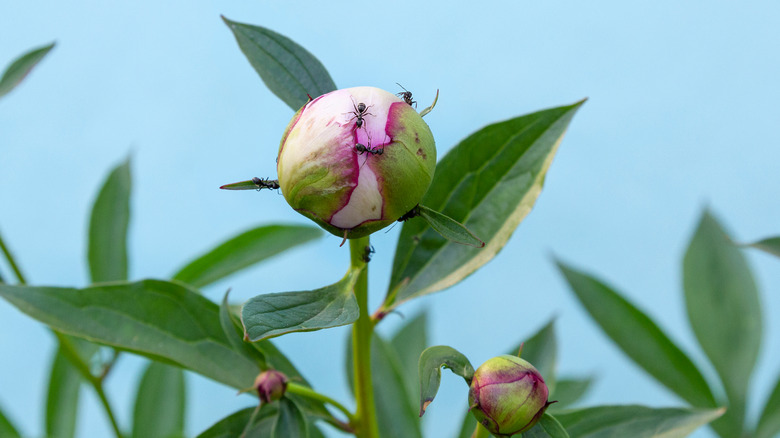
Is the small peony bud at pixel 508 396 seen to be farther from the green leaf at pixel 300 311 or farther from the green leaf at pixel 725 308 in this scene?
the green leaf at pixel 725 308

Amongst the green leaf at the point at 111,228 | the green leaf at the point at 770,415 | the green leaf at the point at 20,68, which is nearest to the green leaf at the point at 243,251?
the green leaf at the point at 111,228

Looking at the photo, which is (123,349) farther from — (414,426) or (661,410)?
(661,410)

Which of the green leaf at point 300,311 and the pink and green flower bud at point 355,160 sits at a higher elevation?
the pink and green flower bud at point 355,160

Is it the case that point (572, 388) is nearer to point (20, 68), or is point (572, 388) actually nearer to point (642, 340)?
point (642, 340)

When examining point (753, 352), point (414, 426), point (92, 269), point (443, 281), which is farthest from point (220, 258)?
point (753, 352)

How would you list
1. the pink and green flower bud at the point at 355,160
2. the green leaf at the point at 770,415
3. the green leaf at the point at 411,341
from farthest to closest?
the green leaf at the point at 411,341
the green leaf at the point at 770,415
the pink and green flower bud at the point at 355,160

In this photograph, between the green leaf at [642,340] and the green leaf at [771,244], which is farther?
the green leaf at [642,340]

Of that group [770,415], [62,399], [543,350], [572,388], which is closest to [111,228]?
[62,399]
